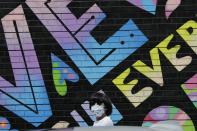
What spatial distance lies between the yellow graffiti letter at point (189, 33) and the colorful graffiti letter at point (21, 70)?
7.15ft

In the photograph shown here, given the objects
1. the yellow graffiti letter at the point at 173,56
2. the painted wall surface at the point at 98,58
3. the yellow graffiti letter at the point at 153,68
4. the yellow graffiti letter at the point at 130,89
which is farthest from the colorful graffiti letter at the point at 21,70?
the yellow graffiti letter at the point at 173,56

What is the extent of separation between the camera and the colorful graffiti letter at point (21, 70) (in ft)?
26.4

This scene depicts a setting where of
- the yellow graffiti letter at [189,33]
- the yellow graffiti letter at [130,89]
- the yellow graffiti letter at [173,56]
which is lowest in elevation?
the yellow graffiti letter at [130,89]

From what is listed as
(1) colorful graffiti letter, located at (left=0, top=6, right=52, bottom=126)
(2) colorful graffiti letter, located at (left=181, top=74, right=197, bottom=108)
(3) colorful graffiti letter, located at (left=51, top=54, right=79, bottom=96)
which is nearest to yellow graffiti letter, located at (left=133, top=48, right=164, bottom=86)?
(2) colorful graffiti letter, located at (left=181, top=74, right=197, bottom=108)

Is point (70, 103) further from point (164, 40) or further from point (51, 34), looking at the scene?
point (164, 40)

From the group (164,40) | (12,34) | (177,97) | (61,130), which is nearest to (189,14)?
(164,40)

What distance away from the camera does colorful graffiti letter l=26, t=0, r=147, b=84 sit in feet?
26.3

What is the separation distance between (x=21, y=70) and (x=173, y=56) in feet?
7.36

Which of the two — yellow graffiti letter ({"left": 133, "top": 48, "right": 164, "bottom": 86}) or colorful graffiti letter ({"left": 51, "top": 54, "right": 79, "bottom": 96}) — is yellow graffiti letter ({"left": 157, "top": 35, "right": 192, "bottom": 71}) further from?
colorful graffiti letter ({"left": 51, "top": 54, "right": 79, "bottom": 96})

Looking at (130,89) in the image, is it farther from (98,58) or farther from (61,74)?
(61,74)

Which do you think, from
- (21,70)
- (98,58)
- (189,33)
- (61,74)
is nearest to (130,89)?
(98,58)

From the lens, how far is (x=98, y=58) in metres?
8.03

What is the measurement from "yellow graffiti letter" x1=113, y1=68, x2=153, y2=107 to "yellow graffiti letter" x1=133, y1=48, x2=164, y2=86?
154 mm

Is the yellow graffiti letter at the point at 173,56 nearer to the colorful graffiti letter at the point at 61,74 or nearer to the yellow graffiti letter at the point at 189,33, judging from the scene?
the yellow graffiti letter at the point at 189,33
